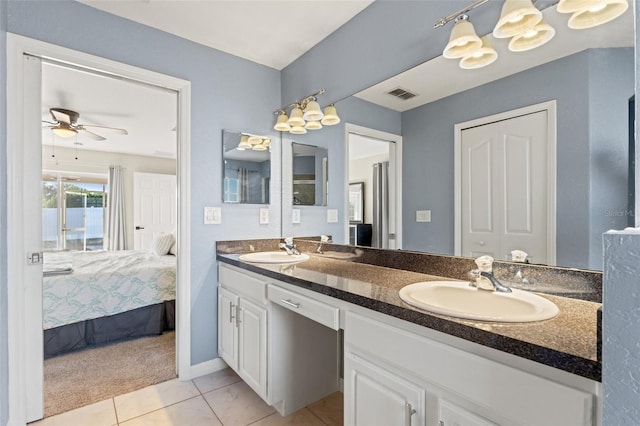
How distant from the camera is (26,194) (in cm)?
162

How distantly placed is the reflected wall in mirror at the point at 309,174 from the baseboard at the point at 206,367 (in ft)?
4.19

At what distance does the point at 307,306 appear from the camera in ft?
4.45

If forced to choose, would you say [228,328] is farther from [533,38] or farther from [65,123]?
[65,123]

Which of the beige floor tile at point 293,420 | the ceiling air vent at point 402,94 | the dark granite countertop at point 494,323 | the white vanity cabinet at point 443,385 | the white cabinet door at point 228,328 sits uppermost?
the ceiling air vent at point 402,94

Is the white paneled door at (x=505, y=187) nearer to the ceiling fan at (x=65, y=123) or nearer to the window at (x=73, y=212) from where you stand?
the ceiling fan at (x=65, y=123)

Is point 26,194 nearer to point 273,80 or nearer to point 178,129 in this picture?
point 178,129

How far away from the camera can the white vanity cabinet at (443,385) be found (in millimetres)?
653

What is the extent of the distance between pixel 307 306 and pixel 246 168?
4.47 ft

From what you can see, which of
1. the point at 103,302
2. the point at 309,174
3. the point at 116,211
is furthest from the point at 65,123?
the point at 309,174

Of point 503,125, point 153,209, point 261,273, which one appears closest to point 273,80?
point 261,273

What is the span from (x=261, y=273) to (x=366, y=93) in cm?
119

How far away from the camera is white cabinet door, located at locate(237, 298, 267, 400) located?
→ 5.43 feet

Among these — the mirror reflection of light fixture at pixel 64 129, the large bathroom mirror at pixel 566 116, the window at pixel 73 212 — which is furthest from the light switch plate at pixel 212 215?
the window at pixel 73 212

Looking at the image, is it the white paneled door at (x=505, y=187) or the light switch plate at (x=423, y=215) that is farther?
the light switch plate at (x=423, y=215)
